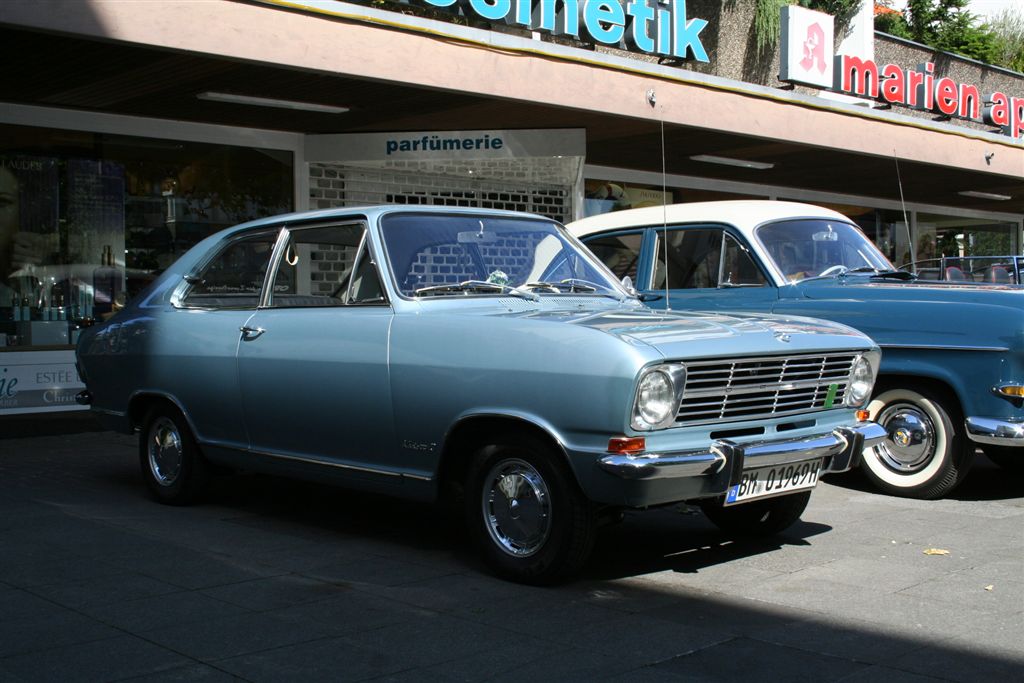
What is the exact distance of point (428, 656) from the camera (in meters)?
4.13

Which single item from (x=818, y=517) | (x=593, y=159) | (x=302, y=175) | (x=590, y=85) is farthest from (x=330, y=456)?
(x=593, y=159)

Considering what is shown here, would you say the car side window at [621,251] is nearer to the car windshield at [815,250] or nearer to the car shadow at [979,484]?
the car windshield at [815,250]

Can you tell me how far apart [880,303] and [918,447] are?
984mm

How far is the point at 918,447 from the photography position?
7.32 m

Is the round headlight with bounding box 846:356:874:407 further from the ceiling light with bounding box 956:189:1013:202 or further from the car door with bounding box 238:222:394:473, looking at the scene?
the ceiling light with bounding box 956:189:1013:202

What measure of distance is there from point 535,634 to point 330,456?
6.26ft

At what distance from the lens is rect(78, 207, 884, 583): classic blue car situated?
15.6 feet

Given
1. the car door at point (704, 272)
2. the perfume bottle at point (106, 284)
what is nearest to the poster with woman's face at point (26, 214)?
the perfume bottle at point (106, 284)

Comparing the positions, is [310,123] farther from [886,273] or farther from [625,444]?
[625,444]

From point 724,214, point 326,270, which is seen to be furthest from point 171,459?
point 724,214

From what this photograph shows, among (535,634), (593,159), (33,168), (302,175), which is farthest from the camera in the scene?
(593,159)

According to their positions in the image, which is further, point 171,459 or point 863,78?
point 863,78

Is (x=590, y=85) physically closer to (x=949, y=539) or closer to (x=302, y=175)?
(x=302, y=175)

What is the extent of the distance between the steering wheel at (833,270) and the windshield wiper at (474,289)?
9.66ft
